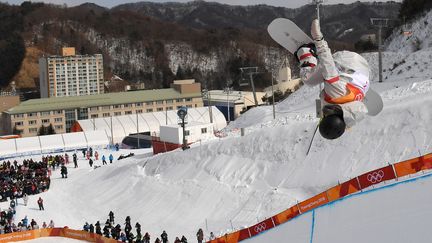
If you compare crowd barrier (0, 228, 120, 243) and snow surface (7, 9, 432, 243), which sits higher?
snow surface (7, 9, 432, 243)

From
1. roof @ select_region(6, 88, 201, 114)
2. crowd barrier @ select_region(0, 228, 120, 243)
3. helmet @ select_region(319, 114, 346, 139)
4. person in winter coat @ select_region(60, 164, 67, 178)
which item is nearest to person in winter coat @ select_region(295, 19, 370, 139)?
helmet @ select_region(319, 114, 346, 139)

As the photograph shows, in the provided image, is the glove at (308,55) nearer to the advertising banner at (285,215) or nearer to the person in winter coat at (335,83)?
the person in winter coat at (335,83)

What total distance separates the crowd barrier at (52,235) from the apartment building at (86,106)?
45.7m

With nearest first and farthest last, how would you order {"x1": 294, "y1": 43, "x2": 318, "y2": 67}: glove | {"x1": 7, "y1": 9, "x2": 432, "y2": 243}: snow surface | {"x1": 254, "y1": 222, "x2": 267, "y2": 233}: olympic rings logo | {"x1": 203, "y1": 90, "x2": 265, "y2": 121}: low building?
{"x1": 294, "y1": 43, "x2": 318, "y2": 67}: glove, {"x1": 254, "y1": 222, "x2": 267, "y2": 233}: olympic rings logo, {"x1": 7, "y1": 9, "x2": 432, "y2": 243}: snow surface, {"x1": 203, "y1": 90, "x2": 265, "y2": 121}: low building

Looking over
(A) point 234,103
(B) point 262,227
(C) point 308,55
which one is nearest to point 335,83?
(C) point 308,55

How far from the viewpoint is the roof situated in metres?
66.6

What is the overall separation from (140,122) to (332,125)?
Result: 50.2m

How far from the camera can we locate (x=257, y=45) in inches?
5630

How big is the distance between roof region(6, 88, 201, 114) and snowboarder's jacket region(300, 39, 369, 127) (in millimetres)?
62411

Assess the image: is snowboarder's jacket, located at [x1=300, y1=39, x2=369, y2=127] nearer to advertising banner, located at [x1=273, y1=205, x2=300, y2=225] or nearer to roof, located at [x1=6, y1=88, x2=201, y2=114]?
advertising banner, located at [x1=273, y1=205, x2=300, y2=225]

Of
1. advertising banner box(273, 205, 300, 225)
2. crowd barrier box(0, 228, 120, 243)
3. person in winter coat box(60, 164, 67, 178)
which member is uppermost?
advertising banner box(273, 205, 300, 225)

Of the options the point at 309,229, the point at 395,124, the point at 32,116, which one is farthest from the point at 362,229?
the point at 32,116

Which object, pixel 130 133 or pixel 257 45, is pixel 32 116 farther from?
pixel 257 45

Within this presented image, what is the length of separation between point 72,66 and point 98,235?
7225 cm
